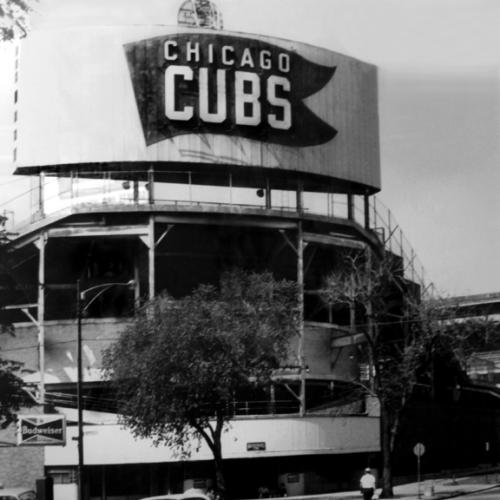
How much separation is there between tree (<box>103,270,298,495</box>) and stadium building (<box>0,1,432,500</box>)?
902 cm

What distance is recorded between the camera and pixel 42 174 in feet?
191

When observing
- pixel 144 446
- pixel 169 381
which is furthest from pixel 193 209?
pixel 169 381

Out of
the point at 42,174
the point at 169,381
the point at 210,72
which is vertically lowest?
the point at 169,381

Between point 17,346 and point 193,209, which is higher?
point 193,209

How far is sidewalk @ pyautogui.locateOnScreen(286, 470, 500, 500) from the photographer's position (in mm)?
51097

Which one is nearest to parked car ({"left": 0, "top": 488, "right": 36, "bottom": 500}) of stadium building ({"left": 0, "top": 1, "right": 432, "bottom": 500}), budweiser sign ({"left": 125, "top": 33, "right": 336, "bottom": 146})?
stadium building ({"left": 0, "top": 1, "right": 432, "bottom": 500})

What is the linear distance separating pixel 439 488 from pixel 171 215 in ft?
60.3

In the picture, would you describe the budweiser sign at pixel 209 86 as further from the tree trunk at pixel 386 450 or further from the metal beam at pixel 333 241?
the tree trunk at pixel 386 450

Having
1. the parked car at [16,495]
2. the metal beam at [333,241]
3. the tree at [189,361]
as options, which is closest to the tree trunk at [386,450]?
the tree at [189,361]

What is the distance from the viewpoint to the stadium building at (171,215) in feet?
181

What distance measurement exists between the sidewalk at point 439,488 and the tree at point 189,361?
9238mm

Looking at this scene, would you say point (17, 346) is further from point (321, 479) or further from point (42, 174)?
point (321, 479)

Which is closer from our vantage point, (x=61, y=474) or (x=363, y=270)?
(x=61, y=474)

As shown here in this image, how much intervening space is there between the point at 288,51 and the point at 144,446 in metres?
21.2
